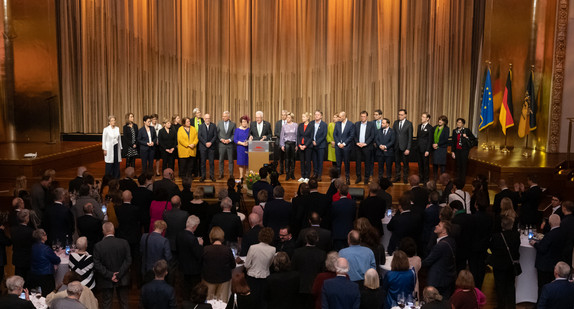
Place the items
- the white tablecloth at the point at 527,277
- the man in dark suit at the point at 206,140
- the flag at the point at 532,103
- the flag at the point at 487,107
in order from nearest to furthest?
the white tablecloth at the point at 527,277, the man in dark suit at the point at 206,140, the flag at the point at 532,103, the flag at the point at 487,107

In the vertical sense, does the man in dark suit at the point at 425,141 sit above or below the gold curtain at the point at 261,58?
below

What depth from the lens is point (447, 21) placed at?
16891 mm

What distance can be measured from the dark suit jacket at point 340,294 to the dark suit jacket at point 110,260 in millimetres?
2440

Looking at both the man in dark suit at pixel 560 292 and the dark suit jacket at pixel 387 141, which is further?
the dark suit jacket at pixel 387 141

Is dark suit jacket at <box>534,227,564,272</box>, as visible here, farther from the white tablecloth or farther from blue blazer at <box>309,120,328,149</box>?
blue blazer at <box>309,120,328,149</box>

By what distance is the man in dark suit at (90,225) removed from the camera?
751 cm

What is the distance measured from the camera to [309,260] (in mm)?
6594

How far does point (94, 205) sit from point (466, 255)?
4774mm

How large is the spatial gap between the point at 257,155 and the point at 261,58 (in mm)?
6147

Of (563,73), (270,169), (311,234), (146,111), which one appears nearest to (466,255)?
(311,234)

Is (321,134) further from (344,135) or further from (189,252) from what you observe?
(189,252)

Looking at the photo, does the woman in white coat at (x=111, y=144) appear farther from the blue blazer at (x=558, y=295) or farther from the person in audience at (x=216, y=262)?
the blue blazer at (x=558, y=295)

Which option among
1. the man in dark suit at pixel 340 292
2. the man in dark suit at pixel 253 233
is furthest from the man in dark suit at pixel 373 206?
the man in dark suit at pixel 340 292

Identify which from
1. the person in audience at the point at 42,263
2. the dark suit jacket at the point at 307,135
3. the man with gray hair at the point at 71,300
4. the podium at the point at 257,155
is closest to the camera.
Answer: the man with gray hair at the point at 71,300
